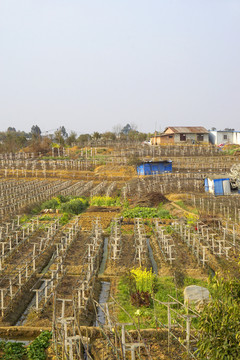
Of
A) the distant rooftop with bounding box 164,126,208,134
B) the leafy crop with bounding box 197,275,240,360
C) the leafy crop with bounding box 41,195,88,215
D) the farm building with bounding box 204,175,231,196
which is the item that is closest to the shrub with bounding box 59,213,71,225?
the leafy crop with bounding box 41,195,88,215

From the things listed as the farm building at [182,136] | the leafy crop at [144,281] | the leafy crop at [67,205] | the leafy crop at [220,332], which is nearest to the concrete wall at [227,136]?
the farm building at [182,136]

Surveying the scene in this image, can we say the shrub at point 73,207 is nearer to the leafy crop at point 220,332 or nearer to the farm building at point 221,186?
the farm building at point 221,186

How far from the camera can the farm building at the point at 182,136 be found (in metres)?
54.6

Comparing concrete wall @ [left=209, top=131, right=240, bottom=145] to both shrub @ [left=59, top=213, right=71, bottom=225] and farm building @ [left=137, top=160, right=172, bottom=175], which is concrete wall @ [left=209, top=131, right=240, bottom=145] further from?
shrub @ [left=59, top=213, right=71, bottom=225]

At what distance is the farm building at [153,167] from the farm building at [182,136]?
17857 millimetres

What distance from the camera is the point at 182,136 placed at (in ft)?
181

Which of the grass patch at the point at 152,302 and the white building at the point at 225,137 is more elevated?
the white building at the point at 225,137

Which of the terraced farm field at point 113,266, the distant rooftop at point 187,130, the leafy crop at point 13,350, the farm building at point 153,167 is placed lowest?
the leafy crop at point 13,350

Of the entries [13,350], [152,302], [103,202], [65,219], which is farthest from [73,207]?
[13,350]

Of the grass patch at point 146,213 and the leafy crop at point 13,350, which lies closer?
the leafy crop at point 13,350

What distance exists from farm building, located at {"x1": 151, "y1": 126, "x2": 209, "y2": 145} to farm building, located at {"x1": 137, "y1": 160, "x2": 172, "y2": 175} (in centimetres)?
1786

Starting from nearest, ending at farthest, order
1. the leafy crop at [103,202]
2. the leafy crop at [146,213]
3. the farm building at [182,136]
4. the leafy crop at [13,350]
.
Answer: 1. the leafy crop at [13,350]
2. the leafy crop at [146,213]
3. the leafy crop at [103,202]
4. the farm building at [182,136]

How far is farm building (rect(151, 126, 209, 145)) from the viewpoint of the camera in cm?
5456

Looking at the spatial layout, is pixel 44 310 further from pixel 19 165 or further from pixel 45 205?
pixel 19 165
